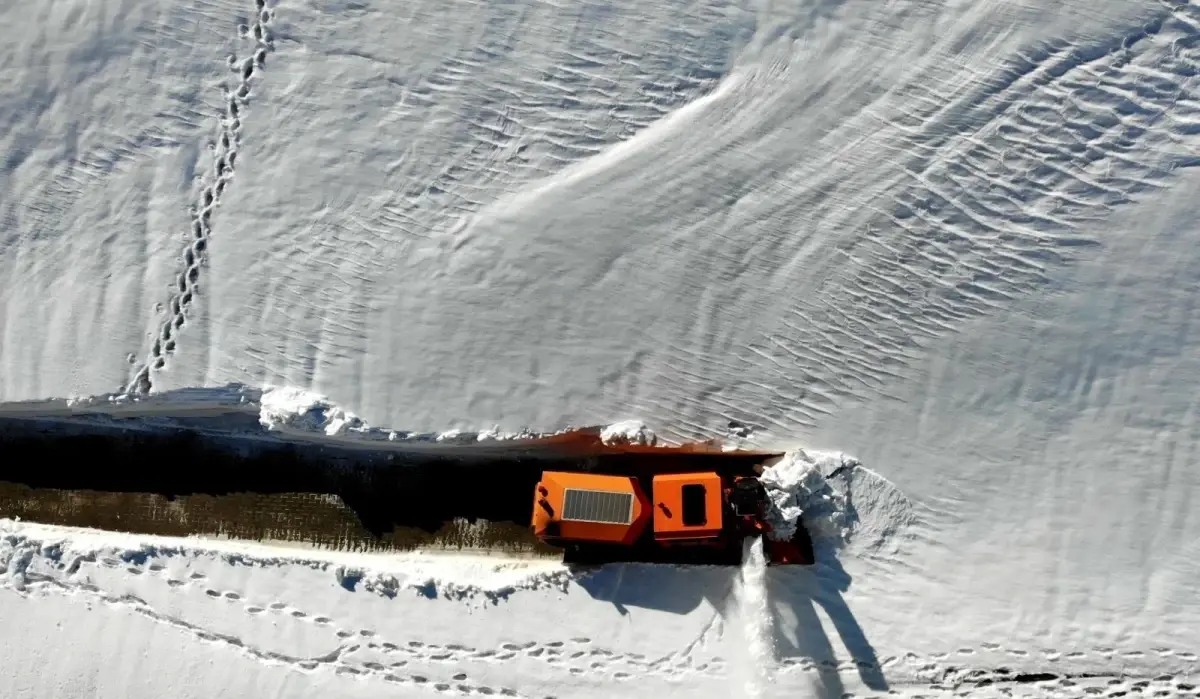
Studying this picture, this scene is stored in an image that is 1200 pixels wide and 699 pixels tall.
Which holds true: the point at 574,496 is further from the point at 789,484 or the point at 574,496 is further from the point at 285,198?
the point at 285,198

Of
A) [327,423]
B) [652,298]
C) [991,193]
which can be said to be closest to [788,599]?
[652,298]

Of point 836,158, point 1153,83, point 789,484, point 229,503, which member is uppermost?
point 1153,83

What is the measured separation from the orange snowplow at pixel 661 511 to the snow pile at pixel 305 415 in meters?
1.99

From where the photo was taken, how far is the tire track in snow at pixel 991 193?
609cm

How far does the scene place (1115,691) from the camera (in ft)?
19.3

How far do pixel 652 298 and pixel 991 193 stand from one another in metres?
3.18

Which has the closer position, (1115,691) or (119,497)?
(1115,691)

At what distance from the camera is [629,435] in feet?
20.4

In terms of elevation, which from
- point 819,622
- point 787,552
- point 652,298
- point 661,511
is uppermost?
point 652,298

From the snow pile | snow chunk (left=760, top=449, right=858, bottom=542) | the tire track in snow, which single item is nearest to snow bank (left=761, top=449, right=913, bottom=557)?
snow chunk (left=760, top=449, right=858, bottom=542)

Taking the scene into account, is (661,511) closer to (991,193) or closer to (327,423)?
(327,423)

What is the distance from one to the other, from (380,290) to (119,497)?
130 inches

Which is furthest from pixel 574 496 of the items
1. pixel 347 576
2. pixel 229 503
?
pixel 229 503

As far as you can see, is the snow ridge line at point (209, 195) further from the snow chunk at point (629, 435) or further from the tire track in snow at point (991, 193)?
the tire track in snow at point (991, 193)
